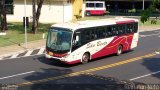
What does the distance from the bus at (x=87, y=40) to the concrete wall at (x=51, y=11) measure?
21.4 meters

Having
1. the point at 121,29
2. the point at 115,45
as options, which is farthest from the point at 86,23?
the point at 121,29

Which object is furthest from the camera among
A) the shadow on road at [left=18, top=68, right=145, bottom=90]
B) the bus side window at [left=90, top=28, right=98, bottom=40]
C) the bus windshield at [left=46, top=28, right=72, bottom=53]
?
the bus side window at [left=90, top=28, right=98, bottom=40]

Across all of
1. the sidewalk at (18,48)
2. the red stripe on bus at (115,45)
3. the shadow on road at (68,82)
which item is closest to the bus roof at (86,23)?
the red stripe on bus at (115,45)

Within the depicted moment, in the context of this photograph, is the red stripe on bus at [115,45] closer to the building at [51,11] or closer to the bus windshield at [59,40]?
the bus windshield at [59,40]

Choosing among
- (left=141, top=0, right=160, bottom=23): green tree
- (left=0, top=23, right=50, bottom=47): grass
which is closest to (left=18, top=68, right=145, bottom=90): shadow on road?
(left=141, top=0, right=160, bottom=23): green tree

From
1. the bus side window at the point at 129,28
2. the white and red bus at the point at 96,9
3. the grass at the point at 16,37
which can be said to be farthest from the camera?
the white and red bus at the point at 96,9

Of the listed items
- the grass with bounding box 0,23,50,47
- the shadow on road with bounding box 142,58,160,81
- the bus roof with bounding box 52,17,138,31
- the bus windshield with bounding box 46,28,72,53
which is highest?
the bus roof with bounding box 52,17,138,31

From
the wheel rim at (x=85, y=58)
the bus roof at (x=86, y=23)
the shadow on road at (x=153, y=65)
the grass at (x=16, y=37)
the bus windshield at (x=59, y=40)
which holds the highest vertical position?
the bus roof at (x=86, y=23)

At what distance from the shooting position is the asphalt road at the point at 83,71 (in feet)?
63.8

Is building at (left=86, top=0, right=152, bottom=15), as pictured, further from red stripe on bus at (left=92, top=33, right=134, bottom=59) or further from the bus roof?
the bus roof

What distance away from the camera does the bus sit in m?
23.5

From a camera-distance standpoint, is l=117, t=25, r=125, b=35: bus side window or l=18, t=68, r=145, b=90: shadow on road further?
l=117, t=25, r=125, b=35: bus side window

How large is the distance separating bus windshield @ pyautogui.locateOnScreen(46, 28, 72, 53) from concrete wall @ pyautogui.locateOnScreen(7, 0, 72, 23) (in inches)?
1010

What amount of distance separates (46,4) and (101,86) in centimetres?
3355
